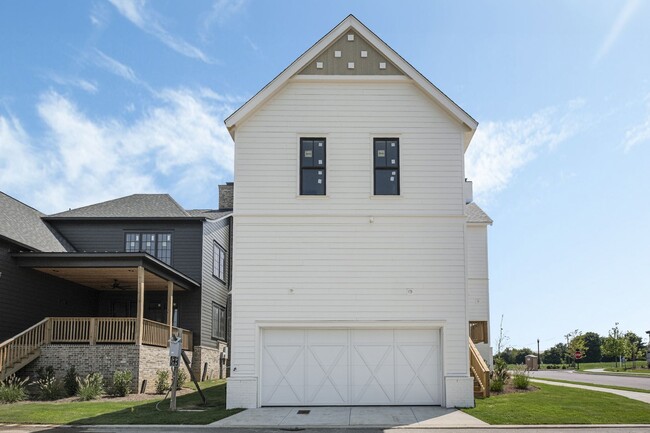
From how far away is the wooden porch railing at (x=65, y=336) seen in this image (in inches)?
834

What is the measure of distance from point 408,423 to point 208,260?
56.8 feet

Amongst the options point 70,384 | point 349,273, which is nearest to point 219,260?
point 70,384

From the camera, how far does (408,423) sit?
15016 millimetres

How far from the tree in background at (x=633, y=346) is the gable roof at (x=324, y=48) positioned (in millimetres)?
47227

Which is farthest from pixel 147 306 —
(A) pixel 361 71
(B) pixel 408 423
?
(B) pixel 408 423

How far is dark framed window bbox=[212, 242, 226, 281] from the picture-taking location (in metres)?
32.1

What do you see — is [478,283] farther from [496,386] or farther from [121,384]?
[121,384]

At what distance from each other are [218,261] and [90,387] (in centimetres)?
1352

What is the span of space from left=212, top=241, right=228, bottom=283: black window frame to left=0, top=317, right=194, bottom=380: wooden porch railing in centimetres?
708

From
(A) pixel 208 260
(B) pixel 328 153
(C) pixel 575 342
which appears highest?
(B) pixel 328 153

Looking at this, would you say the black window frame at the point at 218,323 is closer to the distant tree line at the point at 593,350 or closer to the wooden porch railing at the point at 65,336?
the wooden porch railing at the point at 65,336

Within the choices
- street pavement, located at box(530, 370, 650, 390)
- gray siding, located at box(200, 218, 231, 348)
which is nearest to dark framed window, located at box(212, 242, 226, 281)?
gray siding, located at box(200, 218, 231, 348)

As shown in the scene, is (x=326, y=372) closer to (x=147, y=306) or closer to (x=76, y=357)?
(x=76, y=357)

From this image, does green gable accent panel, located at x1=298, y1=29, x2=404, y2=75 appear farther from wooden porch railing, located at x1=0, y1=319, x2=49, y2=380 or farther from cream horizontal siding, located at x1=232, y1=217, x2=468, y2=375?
wooden porch railing, located at x1=0, y1=319, x2=49, y2=380
